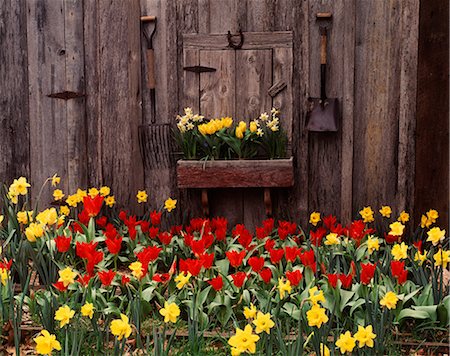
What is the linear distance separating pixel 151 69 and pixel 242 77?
23.3 inches

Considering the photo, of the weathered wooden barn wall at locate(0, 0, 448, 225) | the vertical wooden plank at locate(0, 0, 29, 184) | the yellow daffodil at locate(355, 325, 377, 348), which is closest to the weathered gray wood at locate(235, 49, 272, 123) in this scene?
the weathered wooden barn wall at locate(0, 0, 448, 225)

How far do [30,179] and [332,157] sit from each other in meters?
2.05

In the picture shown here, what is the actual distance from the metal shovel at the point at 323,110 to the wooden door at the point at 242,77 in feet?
0.58

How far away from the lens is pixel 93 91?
487 cm

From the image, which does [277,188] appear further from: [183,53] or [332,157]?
[183,53]

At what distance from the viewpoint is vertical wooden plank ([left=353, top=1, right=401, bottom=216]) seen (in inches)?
182

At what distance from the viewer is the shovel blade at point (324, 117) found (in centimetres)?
464

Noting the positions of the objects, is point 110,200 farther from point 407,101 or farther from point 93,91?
point 407,101

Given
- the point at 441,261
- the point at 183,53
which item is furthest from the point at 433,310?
the point at 183,53

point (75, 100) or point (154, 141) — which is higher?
point (75, 100)

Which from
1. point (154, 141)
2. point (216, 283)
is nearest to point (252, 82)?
point (154, 141)

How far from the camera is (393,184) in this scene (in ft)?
15.6

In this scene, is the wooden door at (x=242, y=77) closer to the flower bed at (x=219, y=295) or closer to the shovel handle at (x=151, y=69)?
the shovel handle at (x=151, y=69)

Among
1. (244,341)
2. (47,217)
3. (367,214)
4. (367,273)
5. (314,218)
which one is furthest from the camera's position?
(314,218)
